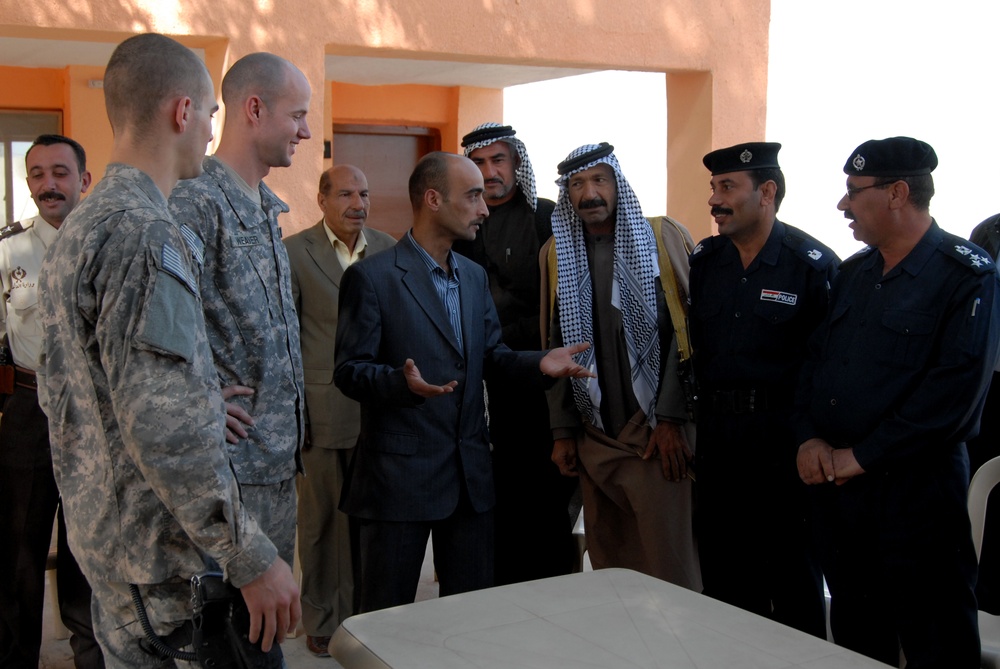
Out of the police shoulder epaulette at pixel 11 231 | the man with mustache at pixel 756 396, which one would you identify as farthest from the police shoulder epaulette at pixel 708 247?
the police shoulder epaulette at pixel 11 231

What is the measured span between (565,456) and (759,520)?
2.55ft

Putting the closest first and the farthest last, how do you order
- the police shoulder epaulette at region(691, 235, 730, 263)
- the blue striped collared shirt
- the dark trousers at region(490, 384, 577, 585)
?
the blue striped collared shirt → the police shoulder epaulette at region(691, 235, 730, 263) → the dark trousers at region(490, 384, 577, 585)

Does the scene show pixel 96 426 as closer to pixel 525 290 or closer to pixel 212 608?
pixel 212 608

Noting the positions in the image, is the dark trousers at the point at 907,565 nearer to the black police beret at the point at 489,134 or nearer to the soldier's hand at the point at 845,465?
the soldier's hand at the point at 845,465

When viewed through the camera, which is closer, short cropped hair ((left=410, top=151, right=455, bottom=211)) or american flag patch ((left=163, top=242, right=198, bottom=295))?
american flag patch ((left=163, top=242, right=198, bottom=295))

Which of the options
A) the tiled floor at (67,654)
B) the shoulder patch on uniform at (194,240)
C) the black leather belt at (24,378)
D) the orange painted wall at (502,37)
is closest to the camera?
the shoulder patch on uniform at (194,240)

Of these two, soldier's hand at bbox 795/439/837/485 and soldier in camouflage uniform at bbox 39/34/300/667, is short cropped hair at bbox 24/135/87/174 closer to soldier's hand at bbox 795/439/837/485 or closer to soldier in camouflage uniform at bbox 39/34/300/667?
soldier in camouflage uniform at bbox 39/34/300/667

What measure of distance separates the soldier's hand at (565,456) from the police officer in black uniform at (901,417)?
3.08 ft

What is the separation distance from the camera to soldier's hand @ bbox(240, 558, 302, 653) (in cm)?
176

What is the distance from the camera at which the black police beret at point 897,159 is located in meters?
3.08

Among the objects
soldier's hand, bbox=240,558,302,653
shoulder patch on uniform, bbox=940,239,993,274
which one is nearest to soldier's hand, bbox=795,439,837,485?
shoulder patch on uniform, bbox=940,239,993,274

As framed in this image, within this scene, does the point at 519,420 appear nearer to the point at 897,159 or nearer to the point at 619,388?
the point at 619,388

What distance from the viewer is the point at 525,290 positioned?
4098mm

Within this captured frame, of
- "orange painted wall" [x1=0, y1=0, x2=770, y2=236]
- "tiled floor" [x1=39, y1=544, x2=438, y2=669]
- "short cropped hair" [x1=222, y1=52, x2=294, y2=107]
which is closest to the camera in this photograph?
"short cropped hair" [x1=222, y1=52, x2=294, y2=107]
